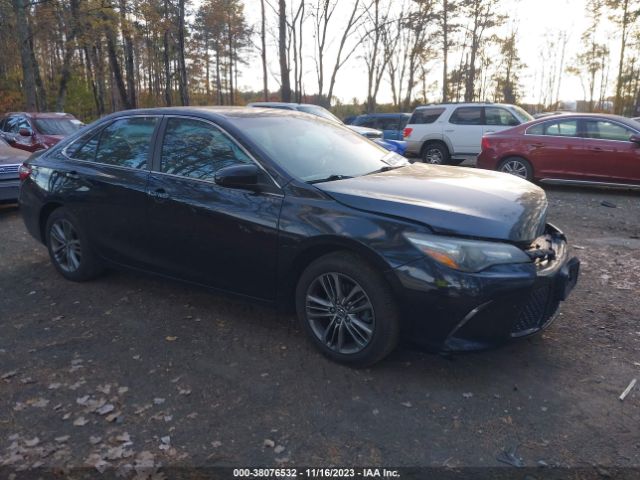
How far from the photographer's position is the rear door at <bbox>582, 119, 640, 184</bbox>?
9328 millimetres

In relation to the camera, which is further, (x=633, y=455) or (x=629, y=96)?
(x=629, y=96)

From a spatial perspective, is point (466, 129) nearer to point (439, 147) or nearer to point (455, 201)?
point (439, 147)

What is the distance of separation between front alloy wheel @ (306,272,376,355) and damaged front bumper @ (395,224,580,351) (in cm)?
29

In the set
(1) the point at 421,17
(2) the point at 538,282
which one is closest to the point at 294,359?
(2) the point at 538,282

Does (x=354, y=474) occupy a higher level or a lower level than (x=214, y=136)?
lower

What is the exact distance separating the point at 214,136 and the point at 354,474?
258 cm

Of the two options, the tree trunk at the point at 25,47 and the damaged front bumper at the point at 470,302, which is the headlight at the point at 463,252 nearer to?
the damaged front bumper at the point at 470,302

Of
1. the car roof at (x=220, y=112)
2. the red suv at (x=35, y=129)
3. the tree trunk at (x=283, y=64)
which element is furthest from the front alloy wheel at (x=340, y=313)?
the tree trunk at (x=283, y=64)

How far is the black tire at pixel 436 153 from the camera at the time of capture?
14.2m

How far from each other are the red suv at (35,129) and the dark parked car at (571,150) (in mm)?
10032

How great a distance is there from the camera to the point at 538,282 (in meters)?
3.07

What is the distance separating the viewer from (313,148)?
4.05 m

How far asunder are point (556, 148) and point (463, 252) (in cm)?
820

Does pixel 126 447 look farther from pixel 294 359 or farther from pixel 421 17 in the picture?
pixel 421 17
